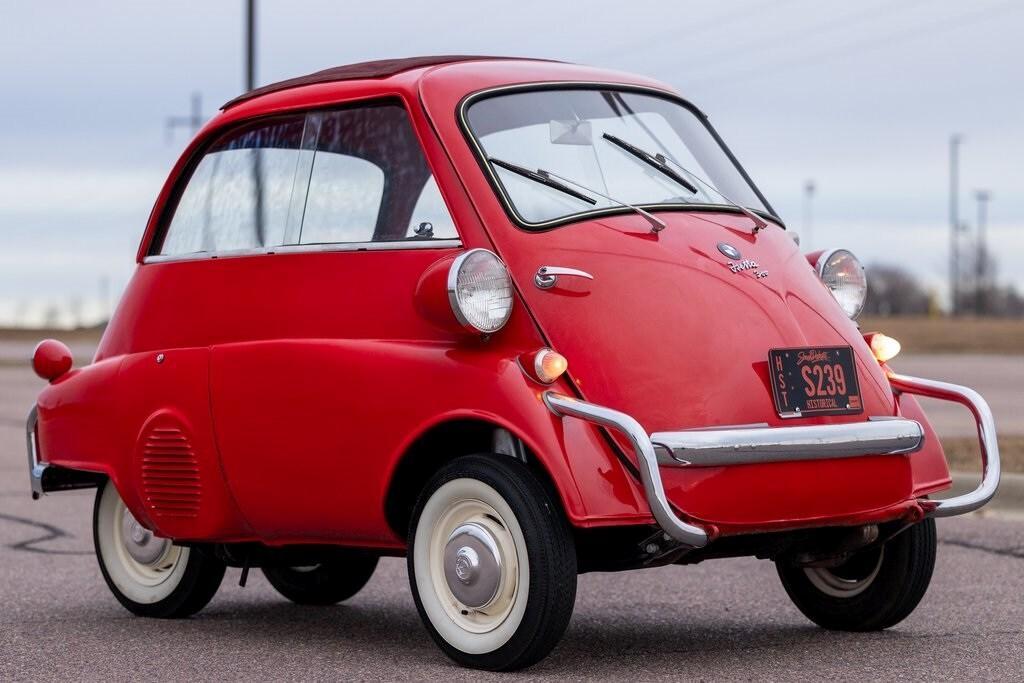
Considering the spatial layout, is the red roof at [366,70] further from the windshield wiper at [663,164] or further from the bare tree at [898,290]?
the bare tree at [898,290]

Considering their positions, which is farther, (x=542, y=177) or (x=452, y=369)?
(x=542, y=177)

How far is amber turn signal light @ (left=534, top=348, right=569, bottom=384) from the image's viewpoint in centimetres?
484

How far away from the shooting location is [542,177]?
539cm

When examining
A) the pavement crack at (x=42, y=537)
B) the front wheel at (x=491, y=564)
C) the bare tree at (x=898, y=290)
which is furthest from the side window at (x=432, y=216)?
the bare tree at (x=898, y=290)

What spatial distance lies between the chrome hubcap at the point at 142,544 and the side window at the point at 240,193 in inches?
41.1

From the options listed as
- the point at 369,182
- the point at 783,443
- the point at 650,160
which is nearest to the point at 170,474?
the point at 369,182

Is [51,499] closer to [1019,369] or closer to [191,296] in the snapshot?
[191,296]

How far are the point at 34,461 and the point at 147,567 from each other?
665 mm

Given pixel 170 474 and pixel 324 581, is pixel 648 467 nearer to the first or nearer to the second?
pixel 170 474

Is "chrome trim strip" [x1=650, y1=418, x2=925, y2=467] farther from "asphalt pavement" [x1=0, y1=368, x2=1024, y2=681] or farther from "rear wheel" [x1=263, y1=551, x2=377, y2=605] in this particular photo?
"rear wheel" [x1=263, y1=551, x2=377, y2=605]

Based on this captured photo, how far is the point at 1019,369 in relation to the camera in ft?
88.6

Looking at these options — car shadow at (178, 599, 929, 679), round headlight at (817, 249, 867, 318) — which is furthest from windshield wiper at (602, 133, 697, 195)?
car shadow at (178, 599, 929, 679)

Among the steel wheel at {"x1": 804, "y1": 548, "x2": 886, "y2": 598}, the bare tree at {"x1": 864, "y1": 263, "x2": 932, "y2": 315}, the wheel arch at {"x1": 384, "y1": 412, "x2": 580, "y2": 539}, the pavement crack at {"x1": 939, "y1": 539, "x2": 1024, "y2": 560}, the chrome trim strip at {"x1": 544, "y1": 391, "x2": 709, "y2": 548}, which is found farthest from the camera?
the bare tree at {"x1": 864, "y1": 263, "x2": 932, "y2": 315}

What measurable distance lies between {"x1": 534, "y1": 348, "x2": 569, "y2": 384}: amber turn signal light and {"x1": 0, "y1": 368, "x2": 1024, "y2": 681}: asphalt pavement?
86 cm
